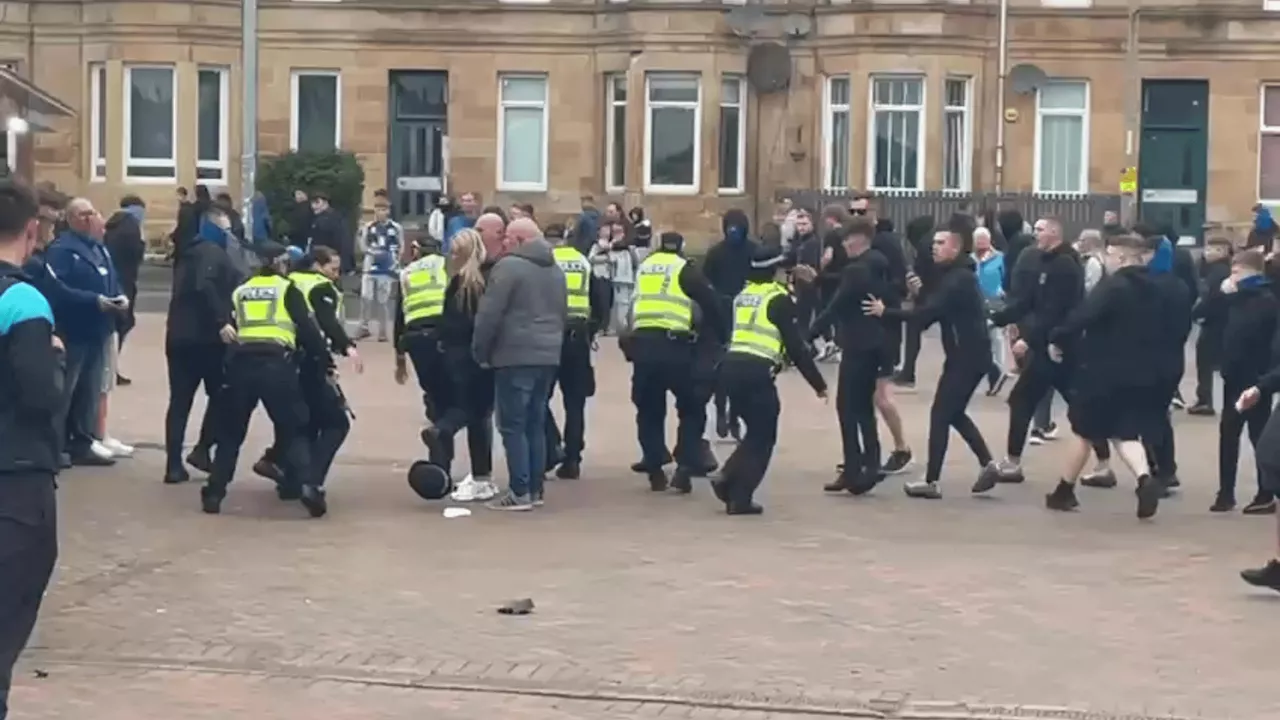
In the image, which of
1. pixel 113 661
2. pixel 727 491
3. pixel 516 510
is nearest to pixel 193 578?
pixel 113 661

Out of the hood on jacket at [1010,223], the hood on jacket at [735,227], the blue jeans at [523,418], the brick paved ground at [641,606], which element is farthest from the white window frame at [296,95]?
the blue jeans at [523,418]

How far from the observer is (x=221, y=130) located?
3841 cm

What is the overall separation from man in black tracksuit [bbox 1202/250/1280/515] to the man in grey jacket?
4.44 m

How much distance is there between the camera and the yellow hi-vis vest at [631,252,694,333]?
14648 millimetres

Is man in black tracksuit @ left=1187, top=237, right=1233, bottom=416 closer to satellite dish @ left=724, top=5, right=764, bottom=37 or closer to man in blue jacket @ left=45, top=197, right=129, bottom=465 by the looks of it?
man in blue jacket @ left=45, top=197, right=129, bottom=465

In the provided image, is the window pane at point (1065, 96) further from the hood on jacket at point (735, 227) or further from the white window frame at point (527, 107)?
the hood on jacket at point (735, 227)

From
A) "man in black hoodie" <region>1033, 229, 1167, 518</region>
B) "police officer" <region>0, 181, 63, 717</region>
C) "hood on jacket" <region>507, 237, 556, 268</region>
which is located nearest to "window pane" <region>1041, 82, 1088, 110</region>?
"man in black hoodie" <region>1033, 229, 1167, 518</region>

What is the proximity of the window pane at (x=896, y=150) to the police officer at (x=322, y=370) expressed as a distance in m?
23.8

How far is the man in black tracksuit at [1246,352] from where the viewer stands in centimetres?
1455

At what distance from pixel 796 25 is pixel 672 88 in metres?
2.32

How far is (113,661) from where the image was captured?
31.4ft

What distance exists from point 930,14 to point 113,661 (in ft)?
92.9

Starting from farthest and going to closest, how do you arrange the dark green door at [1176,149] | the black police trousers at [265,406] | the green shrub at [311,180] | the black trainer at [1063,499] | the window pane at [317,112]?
the window pane at [317,112], the dark green door at [1176,149], the green shrub at [311,180], the black trainer at [1063,499], the black police trousers at [265,406]

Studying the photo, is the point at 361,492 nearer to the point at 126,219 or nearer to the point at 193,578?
the point at 193,578
